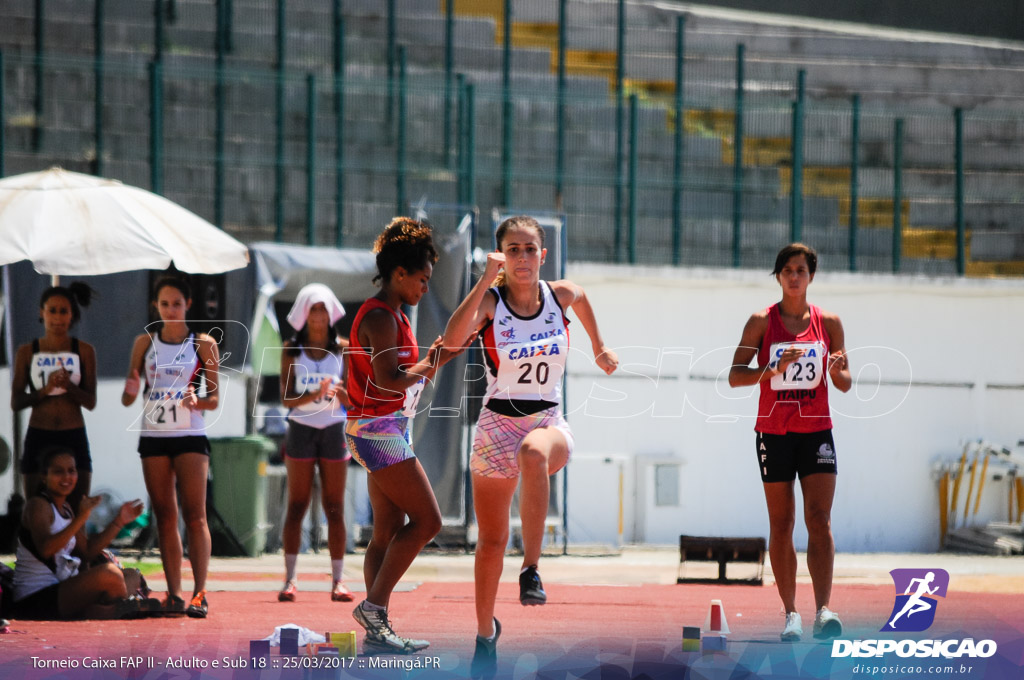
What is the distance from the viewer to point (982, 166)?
17.0m

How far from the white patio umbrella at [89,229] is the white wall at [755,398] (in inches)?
211

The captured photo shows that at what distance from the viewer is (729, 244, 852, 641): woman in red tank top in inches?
271

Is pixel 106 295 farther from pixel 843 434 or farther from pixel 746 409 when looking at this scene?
pixel 843 434

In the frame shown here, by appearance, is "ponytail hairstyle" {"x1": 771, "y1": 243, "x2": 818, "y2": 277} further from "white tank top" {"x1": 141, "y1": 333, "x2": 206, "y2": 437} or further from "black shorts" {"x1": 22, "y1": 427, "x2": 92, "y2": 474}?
"black shorts" {"x1": 22, "y1": 427, "x2": 92, "y2": 474}

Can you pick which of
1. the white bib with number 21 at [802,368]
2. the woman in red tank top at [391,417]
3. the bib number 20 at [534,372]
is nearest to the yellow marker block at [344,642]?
the woman in red tank top at [391,417]

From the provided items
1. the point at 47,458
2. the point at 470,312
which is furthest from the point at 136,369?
the point at 470,312

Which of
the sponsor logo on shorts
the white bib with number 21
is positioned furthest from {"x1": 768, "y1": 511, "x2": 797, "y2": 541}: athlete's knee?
the white bib with number 21

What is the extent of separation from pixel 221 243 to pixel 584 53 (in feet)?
32.9

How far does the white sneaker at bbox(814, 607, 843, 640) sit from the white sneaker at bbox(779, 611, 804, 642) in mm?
99

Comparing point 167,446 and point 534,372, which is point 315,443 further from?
point 534,372

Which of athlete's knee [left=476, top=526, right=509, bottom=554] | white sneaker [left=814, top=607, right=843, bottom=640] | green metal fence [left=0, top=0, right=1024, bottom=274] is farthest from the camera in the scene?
green metal fence [left=0, top=0, right=1024, bottom=274]

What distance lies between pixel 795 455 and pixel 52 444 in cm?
438

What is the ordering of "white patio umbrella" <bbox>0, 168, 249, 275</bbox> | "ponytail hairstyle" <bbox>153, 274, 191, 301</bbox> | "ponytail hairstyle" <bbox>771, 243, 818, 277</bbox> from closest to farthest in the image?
"ponytail hairstyle" <bbox>771, 243, 818, 277</bbox>, "ponytail hairstyle" <bbox>153, 274, 191, 301</bbox>, "white patio umbrella" <bbox>0, 168, 249, 275</bbox>

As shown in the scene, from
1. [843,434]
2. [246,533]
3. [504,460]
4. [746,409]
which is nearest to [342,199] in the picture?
[246,533]
